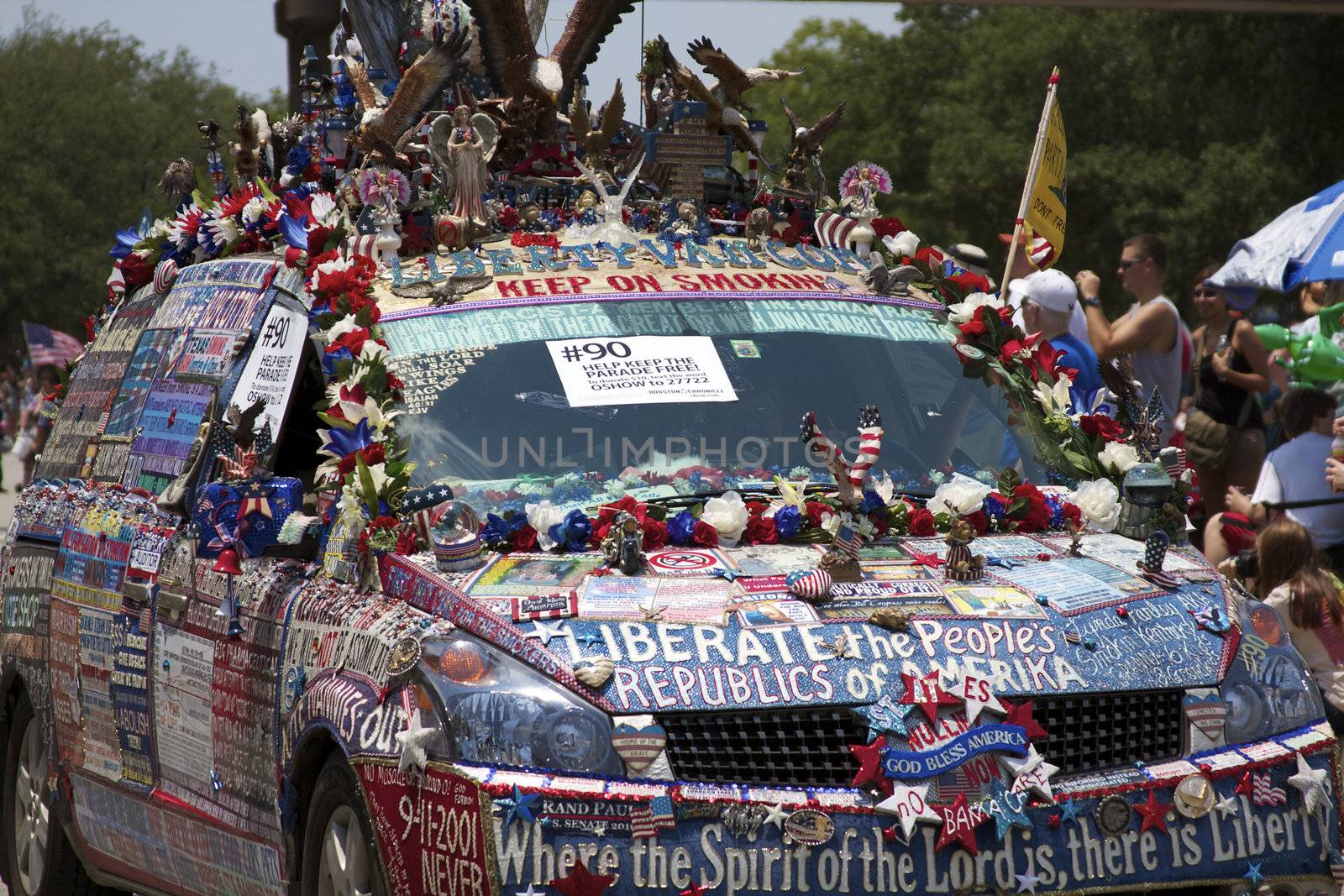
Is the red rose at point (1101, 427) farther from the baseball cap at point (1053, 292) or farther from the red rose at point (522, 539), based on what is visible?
the baseball cap at point (1053, 292)

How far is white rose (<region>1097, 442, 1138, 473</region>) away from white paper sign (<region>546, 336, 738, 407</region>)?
116 cm

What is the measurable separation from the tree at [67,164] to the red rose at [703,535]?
49.1 m

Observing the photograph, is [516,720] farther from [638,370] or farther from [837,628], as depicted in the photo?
[638,370]

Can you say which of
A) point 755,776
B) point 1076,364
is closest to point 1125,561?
point 755,776

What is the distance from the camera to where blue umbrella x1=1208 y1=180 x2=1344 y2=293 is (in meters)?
11.0

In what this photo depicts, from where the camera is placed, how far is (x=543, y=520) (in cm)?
583

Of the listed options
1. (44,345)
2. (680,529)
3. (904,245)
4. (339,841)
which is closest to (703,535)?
(680,529)

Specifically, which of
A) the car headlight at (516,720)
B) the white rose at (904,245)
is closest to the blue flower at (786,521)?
the car headlight at (516,720)

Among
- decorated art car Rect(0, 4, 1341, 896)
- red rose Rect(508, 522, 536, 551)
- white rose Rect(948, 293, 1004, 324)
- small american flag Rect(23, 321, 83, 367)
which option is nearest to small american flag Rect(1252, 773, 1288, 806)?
decorated art car Rect(0, 4, 1341, 896)

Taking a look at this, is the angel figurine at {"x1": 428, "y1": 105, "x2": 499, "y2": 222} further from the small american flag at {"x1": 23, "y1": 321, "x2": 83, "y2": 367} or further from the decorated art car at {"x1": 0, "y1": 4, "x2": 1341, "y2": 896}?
the small american flag at {"x1": 23, "y1": 321, "x2": 83, "y2": 367}

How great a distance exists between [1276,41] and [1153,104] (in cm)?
649

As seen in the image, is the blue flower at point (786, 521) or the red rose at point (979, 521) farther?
the red rose at point (979, 521)

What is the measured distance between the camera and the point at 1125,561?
20.0 feet

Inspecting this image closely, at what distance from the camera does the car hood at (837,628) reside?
520cm
